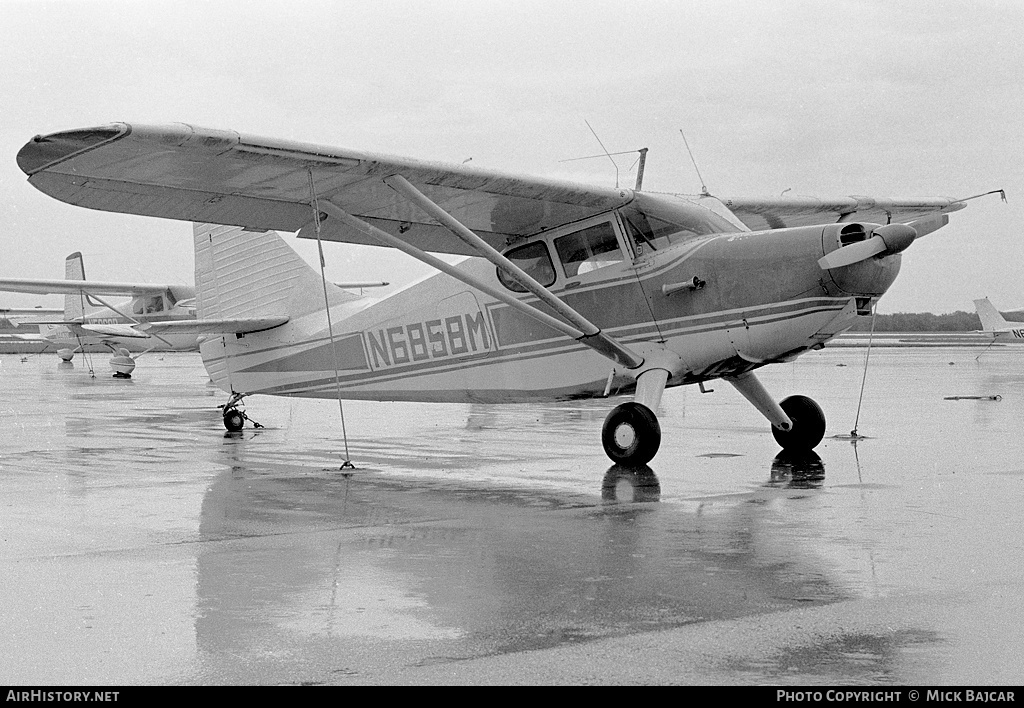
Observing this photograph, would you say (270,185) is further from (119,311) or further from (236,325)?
(119,311)

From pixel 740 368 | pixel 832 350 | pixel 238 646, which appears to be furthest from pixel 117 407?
pixel 832 350

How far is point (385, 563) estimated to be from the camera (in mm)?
5359

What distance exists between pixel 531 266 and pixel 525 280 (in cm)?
127

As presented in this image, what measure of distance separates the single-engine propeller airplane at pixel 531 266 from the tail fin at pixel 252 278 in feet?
2.72

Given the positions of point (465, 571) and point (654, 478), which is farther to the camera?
point (654, 478)

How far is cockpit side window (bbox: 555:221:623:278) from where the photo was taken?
10383 mm

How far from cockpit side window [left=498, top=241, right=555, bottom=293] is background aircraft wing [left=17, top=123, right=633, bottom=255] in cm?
18

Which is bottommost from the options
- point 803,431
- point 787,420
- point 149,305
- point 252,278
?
point 803,431

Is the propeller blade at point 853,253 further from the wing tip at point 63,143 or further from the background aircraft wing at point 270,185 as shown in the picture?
the wing tip at point 63,143

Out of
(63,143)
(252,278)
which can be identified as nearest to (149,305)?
(252,278)

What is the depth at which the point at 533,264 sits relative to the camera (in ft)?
35.8

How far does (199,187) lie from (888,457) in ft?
21.2

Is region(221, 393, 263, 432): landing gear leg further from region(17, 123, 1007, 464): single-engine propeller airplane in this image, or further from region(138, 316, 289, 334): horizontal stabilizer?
region(17, 123, 1007, 464): single-engine propeller airplane

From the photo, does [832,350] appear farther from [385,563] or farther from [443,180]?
[385,563]
